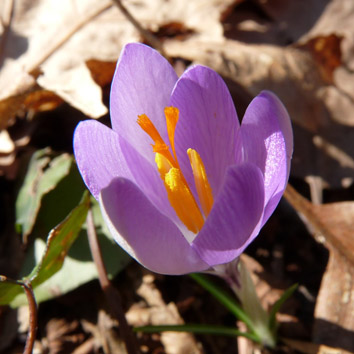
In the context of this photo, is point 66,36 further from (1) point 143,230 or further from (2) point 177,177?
(1) point 143,230

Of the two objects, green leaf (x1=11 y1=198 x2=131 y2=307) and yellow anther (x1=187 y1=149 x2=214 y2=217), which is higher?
yellow anther (x1=187 y1=149 x2=214 y2=217)

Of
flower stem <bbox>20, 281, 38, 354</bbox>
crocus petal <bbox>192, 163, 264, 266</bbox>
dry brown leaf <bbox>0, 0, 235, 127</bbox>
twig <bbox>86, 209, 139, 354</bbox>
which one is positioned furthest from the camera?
dry brown leaf <bbox>0, 0, 235, 127</bbox>

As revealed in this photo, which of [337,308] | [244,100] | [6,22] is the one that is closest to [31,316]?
[337,308]

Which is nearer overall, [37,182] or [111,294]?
[111,294]

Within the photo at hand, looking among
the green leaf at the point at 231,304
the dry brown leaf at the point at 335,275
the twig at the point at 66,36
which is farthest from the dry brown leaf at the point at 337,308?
the twig at the point at 66,36

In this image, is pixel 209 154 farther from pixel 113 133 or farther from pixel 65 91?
pixel 65 91

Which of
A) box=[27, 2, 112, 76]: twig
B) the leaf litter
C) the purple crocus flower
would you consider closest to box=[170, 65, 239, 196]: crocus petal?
the purple crocus flower

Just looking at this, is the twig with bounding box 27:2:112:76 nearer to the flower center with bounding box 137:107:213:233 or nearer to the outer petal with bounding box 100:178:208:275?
the flower center with bounding box 137:107:213:233
